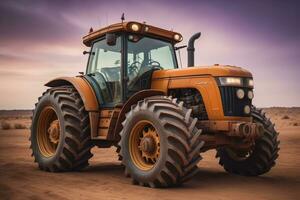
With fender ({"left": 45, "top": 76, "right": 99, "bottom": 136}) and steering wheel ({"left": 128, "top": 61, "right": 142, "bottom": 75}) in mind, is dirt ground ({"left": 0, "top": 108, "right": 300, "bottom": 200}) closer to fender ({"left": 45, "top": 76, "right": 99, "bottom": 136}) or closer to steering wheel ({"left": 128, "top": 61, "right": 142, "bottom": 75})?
fender ({"left": 45, "top": 76, "right": 99, "bottom": 136})

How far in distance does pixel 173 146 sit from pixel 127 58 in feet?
9.08

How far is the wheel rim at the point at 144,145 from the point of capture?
683cm

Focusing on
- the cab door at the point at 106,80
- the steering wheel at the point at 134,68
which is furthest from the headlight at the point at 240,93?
the cab door at the point at 106,80

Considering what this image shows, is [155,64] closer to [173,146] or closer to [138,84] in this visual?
[138,84]

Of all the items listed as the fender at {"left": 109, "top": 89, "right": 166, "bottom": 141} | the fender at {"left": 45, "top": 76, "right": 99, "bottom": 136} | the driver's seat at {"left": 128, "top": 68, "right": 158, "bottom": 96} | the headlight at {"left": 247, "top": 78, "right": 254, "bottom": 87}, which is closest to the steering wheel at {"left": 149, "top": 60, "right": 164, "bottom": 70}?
the driver's seat at {"left": 128, "top": 68, "right": 158, "bottom": 96}

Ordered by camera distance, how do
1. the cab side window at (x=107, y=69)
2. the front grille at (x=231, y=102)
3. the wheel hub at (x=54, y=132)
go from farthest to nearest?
the wheel hub at (x=54, y=132)
the cab side window at (x=107, y=69)
the front grille at (x=231, y=102)

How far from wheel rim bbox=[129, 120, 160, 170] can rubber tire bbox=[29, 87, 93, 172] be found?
160 cm

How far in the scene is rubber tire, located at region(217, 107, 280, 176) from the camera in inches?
311

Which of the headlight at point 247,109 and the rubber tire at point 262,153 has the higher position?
the headlight at point 247,109

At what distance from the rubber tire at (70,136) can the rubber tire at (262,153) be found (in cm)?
318

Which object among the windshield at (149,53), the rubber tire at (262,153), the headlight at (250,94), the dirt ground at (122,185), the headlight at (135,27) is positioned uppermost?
the headlight at (135,27)

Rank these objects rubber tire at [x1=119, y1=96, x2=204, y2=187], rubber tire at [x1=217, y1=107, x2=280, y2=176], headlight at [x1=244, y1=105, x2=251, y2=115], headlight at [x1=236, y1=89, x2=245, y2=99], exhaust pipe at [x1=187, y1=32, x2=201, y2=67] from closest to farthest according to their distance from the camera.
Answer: rubber tire at [x1=119, y1=96, x2=204, y2=187] → headlight at [x1=236, y1=89, x2=245, y2=99] → headlight at [x1=244, y1=105, x2=251, y2=115] → rubber tire at [x1=217, y1=107, x2=280, y2=176] → exhaust pipe at [x1=187, y1=32, x2=201, y2=67]

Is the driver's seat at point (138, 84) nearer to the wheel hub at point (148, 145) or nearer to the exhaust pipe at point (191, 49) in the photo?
the exhaust pipe at point (191, 49)

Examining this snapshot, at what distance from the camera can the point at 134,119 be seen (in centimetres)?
706
